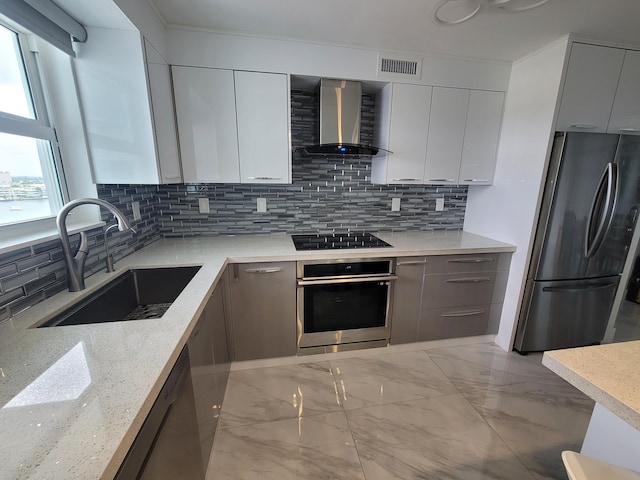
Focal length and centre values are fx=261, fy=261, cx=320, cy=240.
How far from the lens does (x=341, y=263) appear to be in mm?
1868

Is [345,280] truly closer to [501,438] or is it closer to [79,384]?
[501,438]

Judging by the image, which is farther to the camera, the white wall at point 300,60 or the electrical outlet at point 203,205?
the electrical outlet at point 203,205

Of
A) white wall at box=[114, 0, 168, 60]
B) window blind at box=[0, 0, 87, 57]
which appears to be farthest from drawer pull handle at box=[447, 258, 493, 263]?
window blind at box=[0, 0, 87, 57]

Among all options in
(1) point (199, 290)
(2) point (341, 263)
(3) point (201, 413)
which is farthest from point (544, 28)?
(3) point (201, 413)

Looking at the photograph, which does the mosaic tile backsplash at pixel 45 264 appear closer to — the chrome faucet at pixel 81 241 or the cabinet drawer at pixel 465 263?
the chrome faucet at pixel 81 241

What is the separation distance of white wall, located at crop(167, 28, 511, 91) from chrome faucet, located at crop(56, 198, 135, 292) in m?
1.15

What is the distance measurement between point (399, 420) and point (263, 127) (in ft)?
6.93

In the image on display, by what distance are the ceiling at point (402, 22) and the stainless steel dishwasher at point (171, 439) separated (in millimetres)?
1837

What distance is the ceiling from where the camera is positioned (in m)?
1.44

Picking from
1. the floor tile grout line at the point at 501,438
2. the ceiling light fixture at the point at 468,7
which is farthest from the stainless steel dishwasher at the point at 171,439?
the ceiling light fixture at the point at 468,7

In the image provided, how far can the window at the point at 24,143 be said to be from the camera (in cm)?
110

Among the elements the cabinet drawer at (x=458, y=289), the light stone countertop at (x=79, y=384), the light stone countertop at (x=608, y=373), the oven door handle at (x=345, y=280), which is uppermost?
the light stone countertop at (x=608, y=373)

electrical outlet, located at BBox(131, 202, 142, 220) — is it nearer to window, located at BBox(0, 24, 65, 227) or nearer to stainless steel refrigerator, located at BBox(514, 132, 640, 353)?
window, located at BBox(0, 24, 65, 227)

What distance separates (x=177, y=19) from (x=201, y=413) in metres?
2.19
